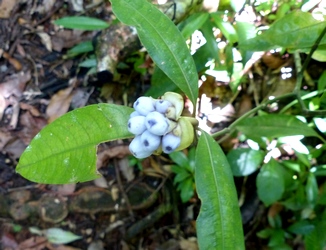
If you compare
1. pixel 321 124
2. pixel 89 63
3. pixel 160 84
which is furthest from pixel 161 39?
pixel 89 63

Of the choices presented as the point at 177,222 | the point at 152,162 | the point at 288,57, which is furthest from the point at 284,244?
the point at 288,57

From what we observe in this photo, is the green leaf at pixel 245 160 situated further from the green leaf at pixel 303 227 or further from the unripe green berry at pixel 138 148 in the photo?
the unripe green berry at pixel 138 148

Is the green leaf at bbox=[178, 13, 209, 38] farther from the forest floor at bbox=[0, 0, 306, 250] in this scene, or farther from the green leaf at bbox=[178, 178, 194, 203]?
the green leaf at bbox=[178, 178, 194, 203]

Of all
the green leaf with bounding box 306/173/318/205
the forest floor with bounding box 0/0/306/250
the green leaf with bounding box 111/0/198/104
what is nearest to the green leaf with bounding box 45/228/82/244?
the forest floor with bounding box 0/0/306/250

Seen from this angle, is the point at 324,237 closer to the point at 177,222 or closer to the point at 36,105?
the point at 177,222

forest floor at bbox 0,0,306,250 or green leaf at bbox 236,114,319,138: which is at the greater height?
green leaf at bbox 236,114,319,138

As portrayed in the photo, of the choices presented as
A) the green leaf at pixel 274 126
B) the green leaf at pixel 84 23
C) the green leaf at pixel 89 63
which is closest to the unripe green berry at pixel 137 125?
the green leaf at pixel 274 126
